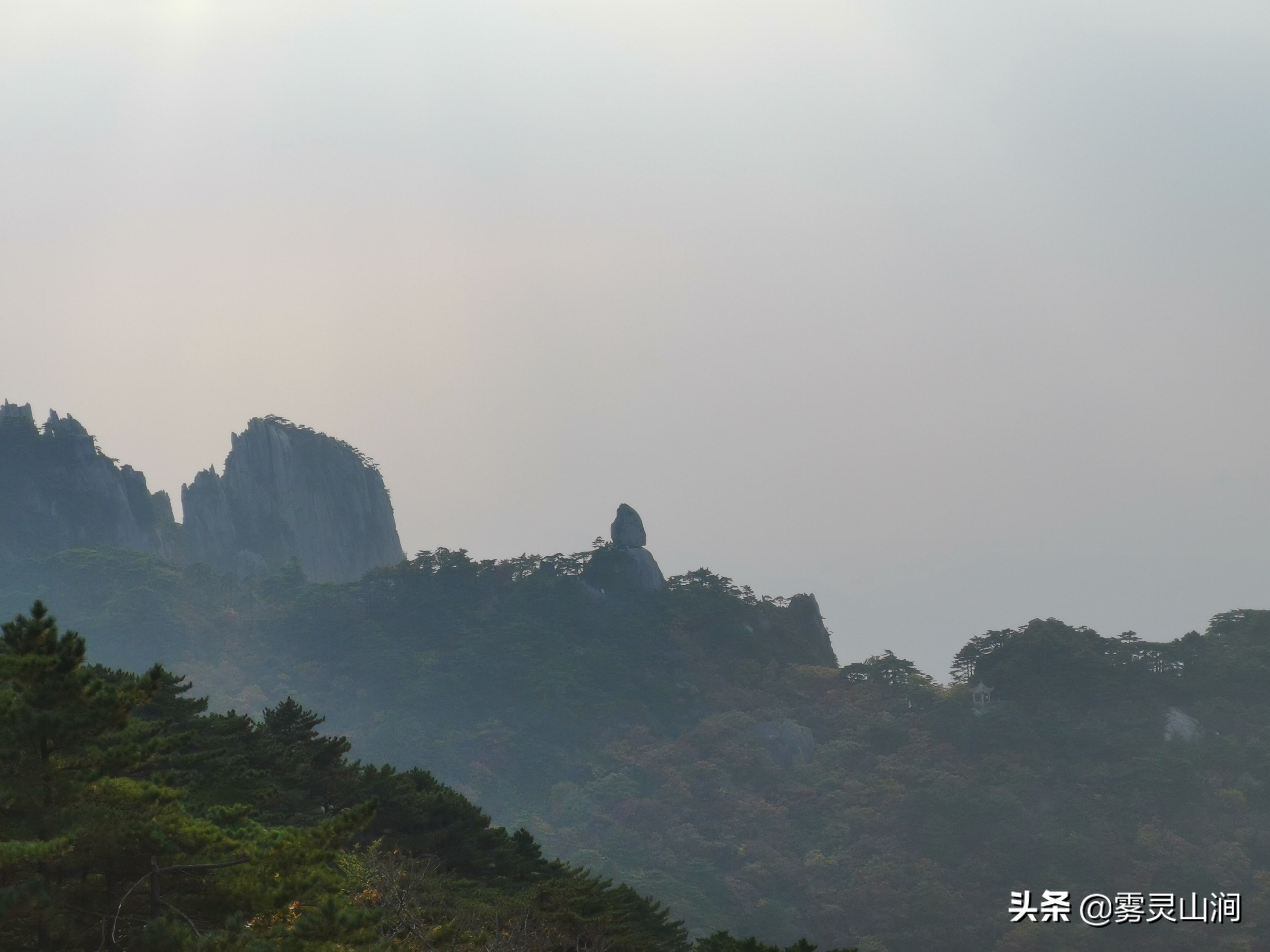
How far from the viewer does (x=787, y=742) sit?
7975cm

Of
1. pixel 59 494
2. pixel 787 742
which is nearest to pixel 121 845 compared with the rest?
pixel 787 742

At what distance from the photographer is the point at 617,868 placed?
65.4m

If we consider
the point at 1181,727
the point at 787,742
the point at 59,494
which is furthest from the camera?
the point at 59,494

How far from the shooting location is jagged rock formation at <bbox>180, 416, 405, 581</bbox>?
109 m

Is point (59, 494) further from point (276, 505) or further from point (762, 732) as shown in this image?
point (762, 732)

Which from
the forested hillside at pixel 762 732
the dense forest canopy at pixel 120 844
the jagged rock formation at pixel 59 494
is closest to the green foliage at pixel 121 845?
the dense forest canopy at pixel 120 844

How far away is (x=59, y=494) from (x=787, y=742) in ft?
211

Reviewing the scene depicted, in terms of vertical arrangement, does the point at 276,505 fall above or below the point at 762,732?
above

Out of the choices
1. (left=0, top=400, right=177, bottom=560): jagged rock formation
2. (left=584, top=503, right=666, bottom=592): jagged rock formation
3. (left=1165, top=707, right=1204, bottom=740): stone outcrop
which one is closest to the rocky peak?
(left=0, top=400, right=177, bottom=560): jagged rock formation

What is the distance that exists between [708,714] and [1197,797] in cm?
3396

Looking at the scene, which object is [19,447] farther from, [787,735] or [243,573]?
[787,735]

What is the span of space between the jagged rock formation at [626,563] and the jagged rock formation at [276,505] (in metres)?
27.8

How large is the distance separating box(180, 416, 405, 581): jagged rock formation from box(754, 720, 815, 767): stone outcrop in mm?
48751

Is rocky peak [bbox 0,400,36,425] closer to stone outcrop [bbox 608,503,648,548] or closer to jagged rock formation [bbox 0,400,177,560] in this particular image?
jagged rock formation [bbox 0,400,177,560]
